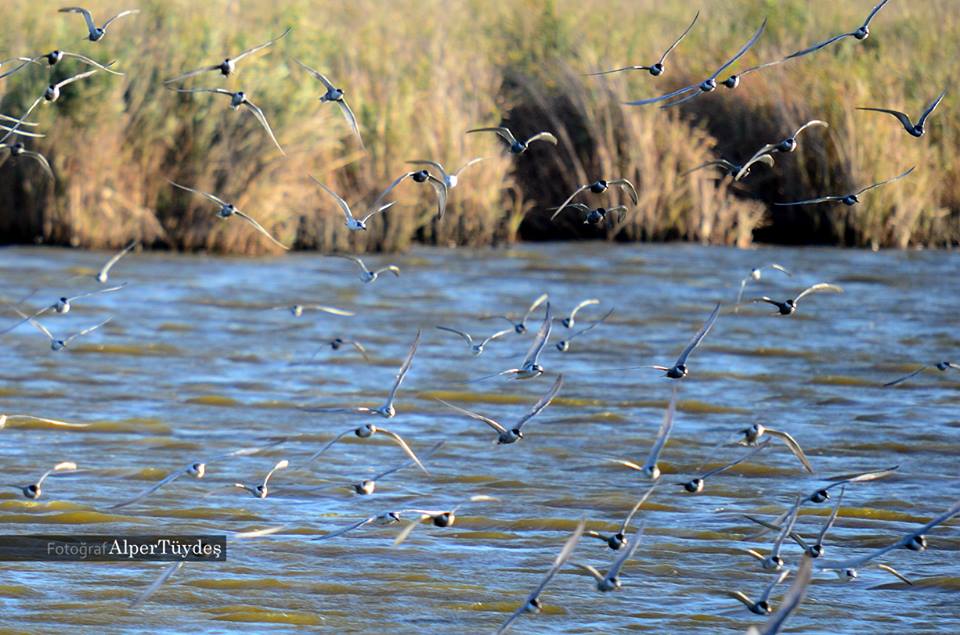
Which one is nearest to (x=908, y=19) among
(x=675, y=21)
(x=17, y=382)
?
(x=675, y=21)

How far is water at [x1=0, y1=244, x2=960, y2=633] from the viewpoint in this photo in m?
7.78

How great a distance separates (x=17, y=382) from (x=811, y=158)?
10211 mm

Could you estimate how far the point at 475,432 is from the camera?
11555mm

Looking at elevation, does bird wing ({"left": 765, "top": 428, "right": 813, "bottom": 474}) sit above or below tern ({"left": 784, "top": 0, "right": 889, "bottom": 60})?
below

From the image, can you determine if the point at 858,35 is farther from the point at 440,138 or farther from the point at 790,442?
the point at 440,138

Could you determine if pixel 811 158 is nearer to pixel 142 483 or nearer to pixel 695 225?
pixel 695 225

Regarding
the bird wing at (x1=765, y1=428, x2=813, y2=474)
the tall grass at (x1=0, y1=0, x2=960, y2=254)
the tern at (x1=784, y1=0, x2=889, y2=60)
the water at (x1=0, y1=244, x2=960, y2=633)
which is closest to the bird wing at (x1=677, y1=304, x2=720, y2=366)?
the bird wing at (x1=765, y1=428, x2=813, y2=474)

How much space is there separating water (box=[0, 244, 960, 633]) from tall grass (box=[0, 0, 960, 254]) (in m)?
0.52

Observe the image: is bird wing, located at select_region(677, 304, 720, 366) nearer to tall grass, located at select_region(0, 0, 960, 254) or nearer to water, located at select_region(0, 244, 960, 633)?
water, located at select_region(0, 244, 960, 633)

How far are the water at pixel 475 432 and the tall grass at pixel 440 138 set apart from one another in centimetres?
52

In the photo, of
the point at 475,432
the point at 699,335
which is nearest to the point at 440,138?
the point at 475,432

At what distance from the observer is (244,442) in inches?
436

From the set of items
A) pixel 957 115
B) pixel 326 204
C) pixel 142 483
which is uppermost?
pixel 957 115

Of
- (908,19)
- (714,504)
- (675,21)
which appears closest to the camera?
(714,504)
